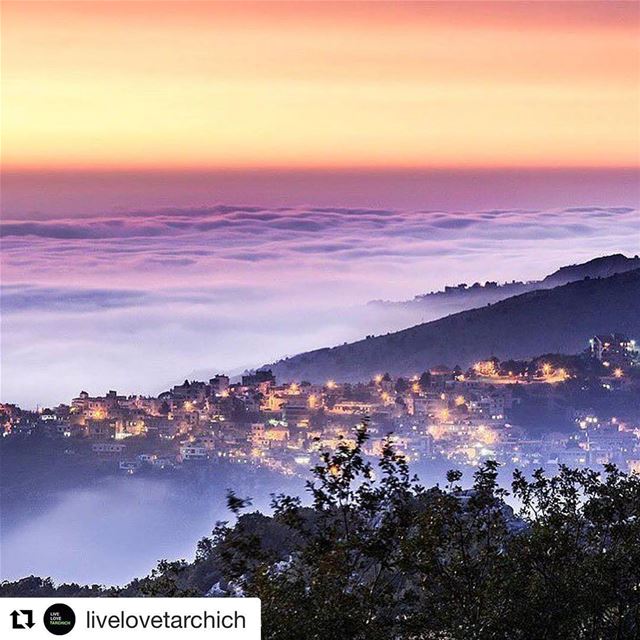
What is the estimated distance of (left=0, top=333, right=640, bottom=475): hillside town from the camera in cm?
3778

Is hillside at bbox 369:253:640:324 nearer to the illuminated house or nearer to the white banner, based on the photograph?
the illuminated house

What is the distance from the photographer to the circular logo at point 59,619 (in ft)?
15.0

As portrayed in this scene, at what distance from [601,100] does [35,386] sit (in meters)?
18.5

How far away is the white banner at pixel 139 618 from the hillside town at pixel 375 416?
3239 cm

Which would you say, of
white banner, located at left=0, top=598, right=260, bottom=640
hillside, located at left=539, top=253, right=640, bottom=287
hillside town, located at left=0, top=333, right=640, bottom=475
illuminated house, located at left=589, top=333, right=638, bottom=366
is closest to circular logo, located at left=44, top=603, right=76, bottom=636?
white banner, located at left=0, top=598, right=260, bottom=640

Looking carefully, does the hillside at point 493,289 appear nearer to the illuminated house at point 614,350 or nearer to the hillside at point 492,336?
the hillside at point 492,336

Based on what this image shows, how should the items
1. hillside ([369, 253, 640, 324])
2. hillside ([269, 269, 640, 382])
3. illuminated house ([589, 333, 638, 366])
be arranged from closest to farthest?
illuminated house ([589, 333, 638, 366]) → hillside ([369, 253, 640, 324]) → hillside ([269, 269, 640, 382])

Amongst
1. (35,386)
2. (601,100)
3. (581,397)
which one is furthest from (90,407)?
(601,100)

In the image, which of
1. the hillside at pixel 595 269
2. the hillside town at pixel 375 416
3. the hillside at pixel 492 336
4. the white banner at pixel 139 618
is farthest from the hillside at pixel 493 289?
the white banner at pixel 139 618

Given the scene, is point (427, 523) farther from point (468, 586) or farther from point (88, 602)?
point (88, 602)

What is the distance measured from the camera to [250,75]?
38656 mm

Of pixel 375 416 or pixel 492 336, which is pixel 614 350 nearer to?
pixel 492 336

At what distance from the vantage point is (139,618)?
459 cm

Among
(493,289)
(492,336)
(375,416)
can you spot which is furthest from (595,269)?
(375,416)
